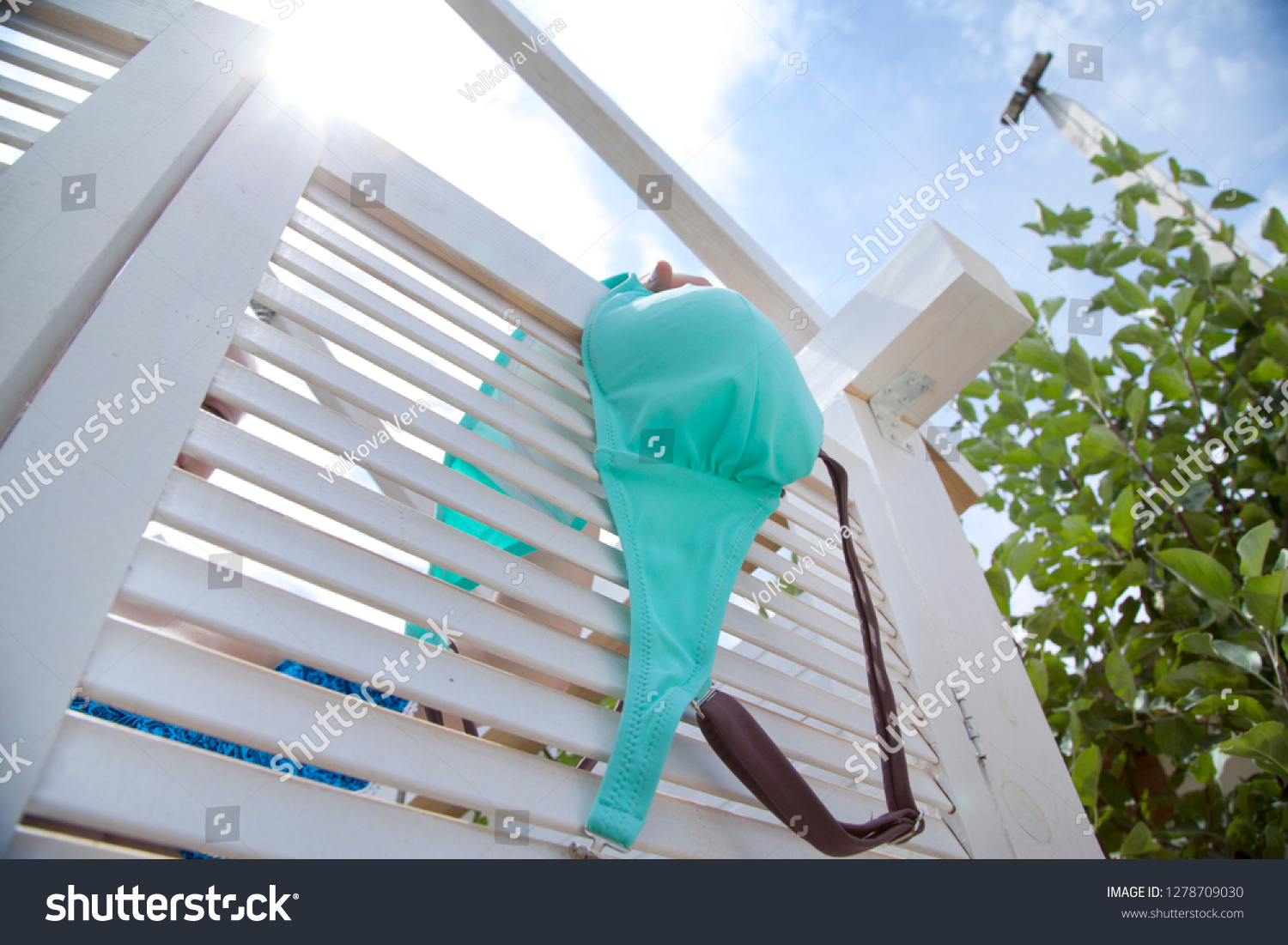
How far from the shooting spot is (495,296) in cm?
96

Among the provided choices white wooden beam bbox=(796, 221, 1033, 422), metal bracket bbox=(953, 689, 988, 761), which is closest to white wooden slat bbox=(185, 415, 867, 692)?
metal bracket bbox=(953, 689, 988, 761)

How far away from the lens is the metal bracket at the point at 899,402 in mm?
1368

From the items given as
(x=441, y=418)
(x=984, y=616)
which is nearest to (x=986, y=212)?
(x=984, y=616)

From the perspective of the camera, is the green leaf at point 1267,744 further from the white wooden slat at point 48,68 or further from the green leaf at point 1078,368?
the white wooden slat at point 48,68

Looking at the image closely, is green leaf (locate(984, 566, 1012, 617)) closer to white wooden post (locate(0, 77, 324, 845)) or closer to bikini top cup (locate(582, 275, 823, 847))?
bikini top cup (locate(582, 275, 823, 847))

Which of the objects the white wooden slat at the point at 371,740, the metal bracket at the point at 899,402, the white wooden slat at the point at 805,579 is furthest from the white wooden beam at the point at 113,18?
the metal bracket at the point at 899,402

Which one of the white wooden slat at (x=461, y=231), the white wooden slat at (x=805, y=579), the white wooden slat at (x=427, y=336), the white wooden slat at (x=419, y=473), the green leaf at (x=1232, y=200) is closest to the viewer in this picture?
the white wooden slat at (x=419, y=473)

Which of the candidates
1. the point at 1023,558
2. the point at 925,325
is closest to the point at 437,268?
the point at 925,325

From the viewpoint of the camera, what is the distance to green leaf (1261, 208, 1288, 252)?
58.9 inches

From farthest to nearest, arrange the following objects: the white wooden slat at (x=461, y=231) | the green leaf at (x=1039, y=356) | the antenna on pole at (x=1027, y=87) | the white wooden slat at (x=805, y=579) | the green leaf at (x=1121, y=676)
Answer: the antenna on pole at (x=1027, y=87) < the green leaf at (x=1039, y=356) < the green leaf at (x=1121, y=676) < the white wooden slat at (x=805, y=579) < the white wooden slat at (x=461, y=231)

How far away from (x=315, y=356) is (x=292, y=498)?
6.4 inches

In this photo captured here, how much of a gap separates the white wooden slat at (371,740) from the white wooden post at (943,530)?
1.63 feet

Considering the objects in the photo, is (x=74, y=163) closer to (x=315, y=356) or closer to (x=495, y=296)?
(x=315, y=356)

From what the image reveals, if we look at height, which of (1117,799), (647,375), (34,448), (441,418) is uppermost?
(647,375)
